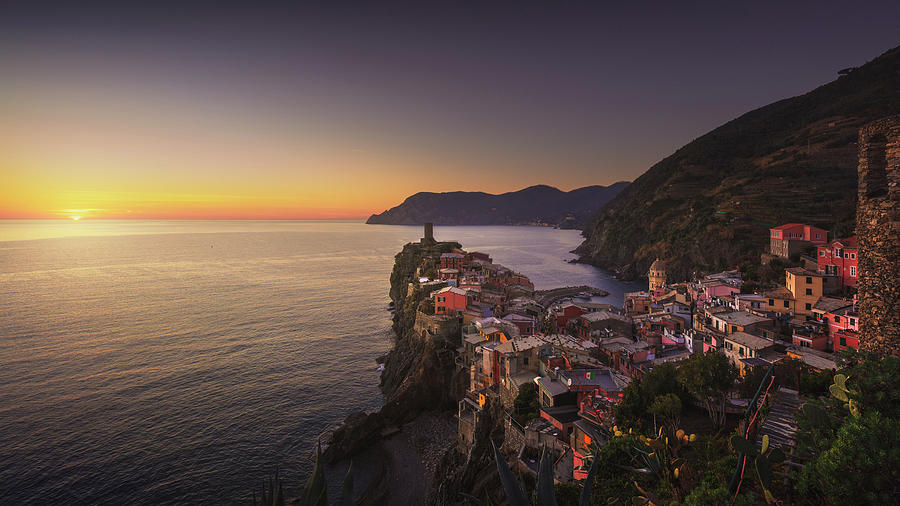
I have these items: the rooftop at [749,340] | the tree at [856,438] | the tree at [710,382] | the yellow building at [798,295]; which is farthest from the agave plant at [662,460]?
the yellow building at [798,295]

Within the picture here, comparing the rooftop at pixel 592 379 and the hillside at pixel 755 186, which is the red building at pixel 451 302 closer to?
the rooftop at pixel 592 379

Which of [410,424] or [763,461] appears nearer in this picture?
[763,461]

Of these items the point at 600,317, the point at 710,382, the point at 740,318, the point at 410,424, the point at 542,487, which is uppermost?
the point at 542,487

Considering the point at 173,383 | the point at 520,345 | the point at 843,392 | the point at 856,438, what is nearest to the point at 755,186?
the point at 520,345

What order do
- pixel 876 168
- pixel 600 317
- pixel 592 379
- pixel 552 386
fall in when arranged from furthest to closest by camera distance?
pixel 600 317
pixel 592 379
pixel 552 386
pixel 876 168

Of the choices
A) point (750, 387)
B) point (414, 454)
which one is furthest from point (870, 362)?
point (414, 454)

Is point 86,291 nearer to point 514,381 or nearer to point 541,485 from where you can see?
point 514,381

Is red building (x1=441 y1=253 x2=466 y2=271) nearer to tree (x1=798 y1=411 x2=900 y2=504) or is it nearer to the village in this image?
the village

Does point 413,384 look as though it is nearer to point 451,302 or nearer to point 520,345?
point 451,302
